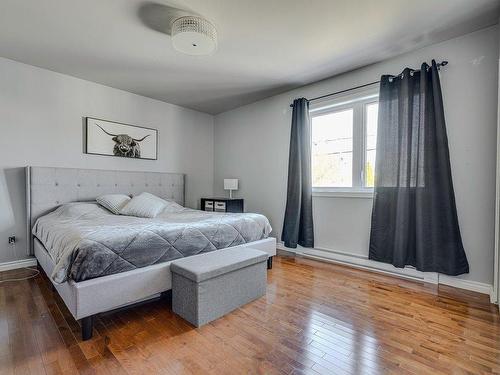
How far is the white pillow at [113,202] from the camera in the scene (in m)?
3.27

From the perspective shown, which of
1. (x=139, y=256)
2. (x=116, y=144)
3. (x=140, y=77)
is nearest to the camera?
(x=139, y=256)

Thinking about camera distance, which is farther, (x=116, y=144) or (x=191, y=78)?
(x=116, y=144)

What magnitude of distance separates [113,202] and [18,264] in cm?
129

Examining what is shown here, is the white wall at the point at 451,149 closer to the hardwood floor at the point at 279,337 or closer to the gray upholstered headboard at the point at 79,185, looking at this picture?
the hardwood floor at the point at 279,337

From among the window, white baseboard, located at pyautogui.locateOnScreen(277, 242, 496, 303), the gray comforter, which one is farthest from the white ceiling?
white baseboard, located at pyautogui.locateOnScreen(277, 242, 496, 303)

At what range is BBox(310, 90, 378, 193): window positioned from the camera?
3.17m

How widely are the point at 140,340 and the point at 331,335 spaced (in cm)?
128

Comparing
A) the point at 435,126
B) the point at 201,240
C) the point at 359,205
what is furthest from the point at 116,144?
the point at 435,126

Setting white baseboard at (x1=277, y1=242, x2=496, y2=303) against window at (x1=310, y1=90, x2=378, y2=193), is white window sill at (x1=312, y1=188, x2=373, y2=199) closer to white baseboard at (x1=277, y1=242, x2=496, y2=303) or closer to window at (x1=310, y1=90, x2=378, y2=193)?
window at (x1=310, y1=90, x2=378, y2=193)

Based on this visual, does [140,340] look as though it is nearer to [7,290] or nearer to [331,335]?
[331,335]

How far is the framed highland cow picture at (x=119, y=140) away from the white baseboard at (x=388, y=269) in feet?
8.86

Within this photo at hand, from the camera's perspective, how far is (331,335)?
1.76 metres

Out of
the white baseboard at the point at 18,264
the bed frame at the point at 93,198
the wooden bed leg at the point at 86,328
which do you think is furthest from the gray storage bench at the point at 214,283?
the white baseboard at the point at 18,264

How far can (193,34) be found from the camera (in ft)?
7.18
